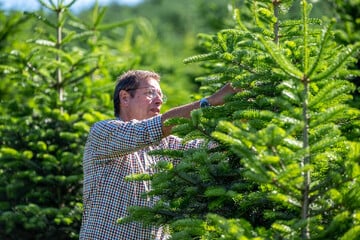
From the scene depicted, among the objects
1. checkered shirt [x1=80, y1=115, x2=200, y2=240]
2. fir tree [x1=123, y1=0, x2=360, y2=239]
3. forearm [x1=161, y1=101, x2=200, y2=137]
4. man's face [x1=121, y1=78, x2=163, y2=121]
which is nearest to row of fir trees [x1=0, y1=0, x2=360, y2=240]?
fir tree [x1=123, y1=0, x2=360, y2=239]

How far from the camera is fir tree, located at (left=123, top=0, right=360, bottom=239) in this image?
11.5ft

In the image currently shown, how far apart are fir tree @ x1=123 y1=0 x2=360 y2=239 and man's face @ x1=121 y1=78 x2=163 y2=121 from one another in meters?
0.99

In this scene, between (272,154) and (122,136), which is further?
(122,136)

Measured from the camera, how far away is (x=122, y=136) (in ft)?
16.1

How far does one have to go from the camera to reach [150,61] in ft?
49.2

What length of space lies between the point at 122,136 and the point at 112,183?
1.35 ft

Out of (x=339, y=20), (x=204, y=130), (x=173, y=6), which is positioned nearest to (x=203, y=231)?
(x=204, y=130)

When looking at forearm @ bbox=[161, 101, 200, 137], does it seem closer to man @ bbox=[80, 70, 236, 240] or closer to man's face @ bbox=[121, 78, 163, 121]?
man @ bbox=[80, 70, 236, 240]

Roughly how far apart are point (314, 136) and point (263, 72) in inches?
26.3

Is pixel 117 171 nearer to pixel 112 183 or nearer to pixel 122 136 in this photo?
pixel 112 183

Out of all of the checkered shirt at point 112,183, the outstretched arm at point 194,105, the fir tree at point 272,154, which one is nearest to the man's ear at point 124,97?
the checkered shirt at point 112,183

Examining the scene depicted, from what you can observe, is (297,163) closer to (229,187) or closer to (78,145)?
(229,187)

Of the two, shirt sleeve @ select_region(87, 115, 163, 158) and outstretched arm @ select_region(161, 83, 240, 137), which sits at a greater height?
outstretched arm @ select_region(161, 83, 240, 137)

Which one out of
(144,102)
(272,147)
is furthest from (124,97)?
(272,147)
